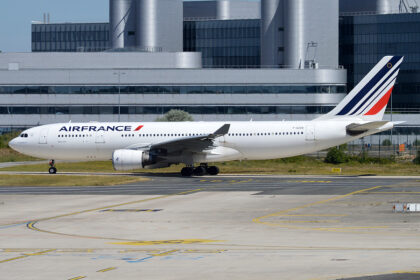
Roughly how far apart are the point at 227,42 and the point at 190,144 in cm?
9148

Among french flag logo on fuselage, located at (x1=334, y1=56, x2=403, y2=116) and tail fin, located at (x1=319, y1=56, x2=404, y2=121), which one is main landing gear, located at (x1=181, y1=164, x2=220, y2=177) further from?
french flag logo on fuselage, located at (x1=334, y1=56, x2=403, y2=116)

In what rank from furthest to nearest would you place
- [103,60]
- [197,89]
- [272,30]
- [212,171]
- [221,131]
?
1. [272,30]
2. [103,60]
3. [197,89]
4. [212,171]
5. [221,131]

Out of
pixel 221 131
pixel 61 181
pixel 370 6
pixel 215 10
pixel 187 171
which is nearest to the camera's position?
pixel 61 181

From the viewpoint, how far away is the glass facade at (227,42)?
14138 cm

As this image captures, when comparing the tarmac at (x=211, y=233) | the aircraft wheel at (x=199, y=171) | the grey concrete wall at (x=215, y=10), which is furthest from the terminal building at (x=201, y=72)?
the tarmac at (x=211, y=233)

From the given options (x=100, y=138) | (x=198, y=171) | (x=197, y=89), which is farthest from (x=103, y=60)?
(x=198, y=171)

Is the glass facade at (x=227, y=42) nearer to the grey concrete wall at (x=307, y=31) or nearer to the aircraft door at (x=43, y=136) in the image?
the grey concrete wall at (x=307, y=31)

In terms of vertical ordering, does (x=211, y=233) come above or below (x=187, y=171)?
above

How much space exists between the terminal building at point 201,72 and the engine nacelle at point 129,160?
43.6 meters

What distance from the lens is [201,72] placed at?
107 metres

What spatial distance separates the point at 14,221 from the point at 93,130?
2903 centimetres

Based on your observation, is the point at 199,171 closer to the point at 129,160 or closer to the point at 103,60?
the point at 129,160

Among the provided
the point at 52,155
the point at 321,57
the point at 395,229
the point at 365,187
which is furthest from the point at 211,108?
the point at 395,229

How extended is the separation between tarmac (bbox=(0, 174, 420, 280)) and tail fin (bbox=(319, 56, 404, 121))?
12.7 metres
